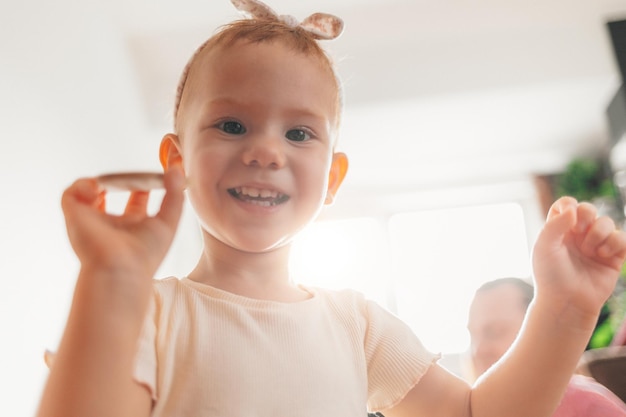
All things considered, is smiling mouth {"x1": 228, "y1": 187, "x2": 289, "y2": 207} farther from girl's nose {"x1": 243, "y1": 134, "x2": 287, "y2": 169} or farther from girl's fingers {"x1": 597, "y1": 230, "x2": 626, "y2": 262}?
girl's fingers {"x1": 597, "y1": 230, "x2": 626, "y2": 262}

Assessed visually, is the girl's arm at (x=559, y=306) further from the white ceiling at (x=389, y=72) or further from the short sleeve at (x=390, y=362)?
the white ceiling at (x=389, y=72)

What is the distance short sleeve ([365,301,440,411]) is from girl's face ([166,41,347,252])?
165mm

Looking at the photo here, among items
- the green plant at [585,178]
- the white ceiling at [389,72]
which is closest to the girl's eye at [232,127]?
the white ceiling at [389,72]

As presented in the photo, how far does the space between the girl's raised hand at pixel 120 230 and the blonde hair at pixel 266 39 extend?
0.28 metres

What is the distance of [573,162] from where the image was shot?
4.58 meters

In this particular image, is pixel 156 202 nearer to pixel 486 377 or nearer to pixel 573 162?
pixel 486 377

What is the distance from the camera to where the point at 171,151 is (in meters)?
0.82

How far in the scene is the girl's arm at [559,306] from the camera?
661 mm

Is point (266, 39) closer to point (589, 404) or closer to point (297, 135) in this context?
point (297, 135)

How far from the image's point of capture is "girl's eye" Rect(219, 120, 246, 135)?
69 centimetres

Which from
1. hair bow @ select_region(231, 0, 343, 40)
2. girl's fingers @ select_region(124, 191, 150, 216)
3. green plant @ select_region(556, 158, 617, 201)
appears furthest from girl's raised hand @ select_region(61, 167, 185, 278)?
green plant @ select_region(556, 158, 617, 201)

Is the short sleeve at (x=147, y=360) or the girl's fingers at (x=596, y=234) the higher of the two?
the girl's fingers at (x=596, y=234)

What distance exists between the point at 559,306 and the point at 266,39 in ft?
1.55

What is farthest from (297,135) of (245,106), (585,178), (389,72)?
(585,178)
